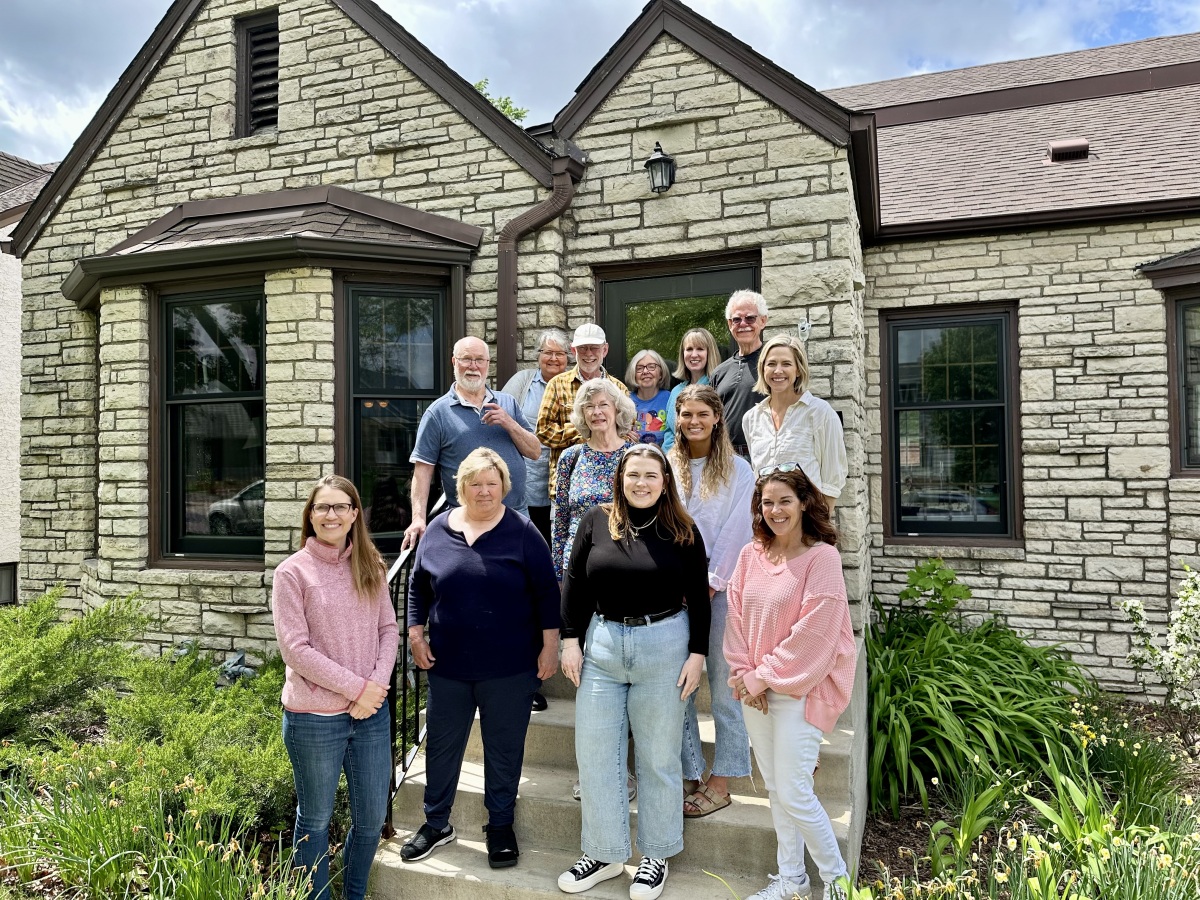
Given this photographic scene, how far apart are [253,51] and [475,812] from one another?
19.3 feet

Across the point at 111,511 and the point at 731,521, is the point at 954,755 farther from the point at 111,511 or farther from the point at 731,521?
the point at 111,511

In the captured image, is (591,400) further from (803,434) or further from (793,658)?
(793,658)

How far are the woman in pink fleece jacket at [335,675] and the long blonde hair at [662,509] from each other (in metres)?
0.91

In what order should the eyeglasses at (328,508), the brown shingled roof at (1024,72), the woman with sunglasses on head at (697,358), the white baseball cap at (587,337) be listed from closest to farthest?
the eyeglasses at (328,508)
the white baseball cap at (587,337)
the woman with sunglasses on head at (697,358)
the brown shingled roof at (1024,72)

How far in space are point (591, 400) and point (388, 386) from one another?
2605mm

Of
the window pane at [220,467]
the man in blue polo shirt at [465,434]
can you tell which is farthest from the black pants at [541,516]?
the window pane at [220,467]

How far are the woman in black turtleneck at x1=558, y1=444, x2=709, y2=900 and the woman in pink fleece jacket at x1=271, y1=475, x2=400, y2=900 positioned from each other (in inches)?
29.0

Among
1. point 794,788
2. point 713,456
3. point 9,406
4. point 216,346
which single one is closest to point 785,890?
point 794,788

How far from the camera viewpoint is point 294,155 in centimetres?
596

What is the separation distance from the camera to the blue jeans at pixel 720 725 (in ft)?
10.4

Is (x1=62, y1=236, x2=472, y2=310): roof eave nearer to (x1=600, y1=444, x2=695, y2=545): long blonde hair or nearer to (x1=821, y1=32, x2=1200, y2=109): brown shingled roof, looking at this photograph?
(x1=600, y1=444, x2=695, y2=545): long blonde hair

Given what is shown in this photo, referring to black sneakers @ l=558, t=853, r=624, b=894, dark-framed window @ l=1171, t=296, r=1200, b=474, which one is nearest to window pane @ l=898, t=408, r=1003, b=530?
dark-framed window @ l=1171, t=296, r=1200, b=474

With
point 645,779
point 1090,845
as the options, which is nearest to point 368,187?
point 645,779

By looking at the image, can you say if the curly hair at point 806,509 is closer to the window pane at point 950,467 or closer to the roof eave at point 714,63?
the roof eave at point 714,63
